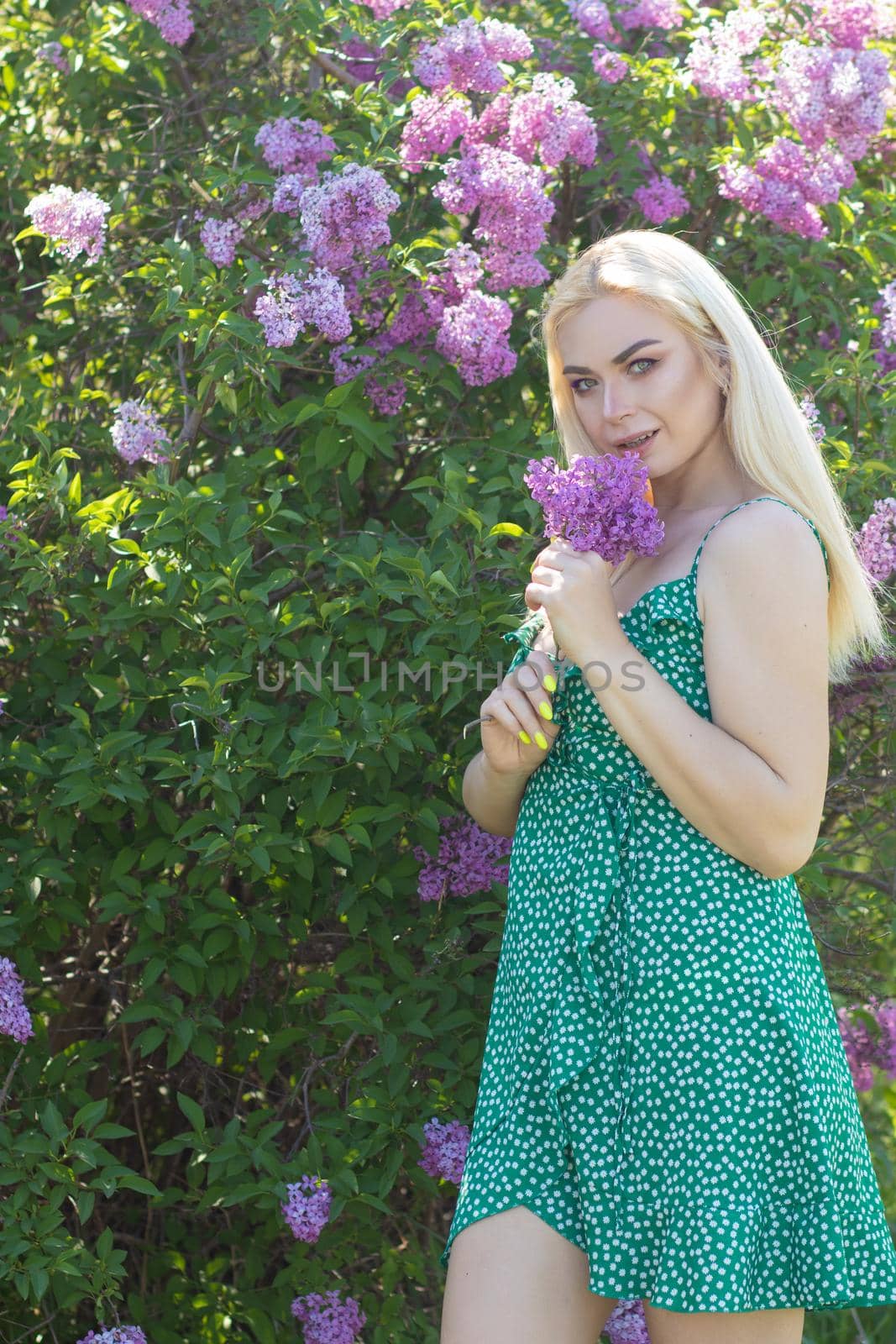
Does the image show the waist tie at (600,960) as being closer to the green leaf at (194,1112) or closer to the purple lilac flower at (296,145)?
the green leaf at (194,1112)

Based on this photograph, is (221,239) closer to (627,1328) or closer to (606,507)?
(606,507)

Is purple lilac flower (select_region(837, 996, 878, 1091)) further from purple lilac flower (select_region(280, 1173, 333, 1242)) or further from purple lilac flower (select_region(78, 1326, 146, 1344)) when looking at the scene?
purple lilac flower (select_region(78, 1326, 146, 1344))

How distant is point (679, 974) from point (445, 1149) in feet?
2.91

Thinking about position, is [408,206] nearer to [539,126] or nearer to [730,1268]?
[539,126]

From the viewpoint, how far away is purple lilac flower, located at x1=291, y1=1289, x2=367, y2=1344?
263cm

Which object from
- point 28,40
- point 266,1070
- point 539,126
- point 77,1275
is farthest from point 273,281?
point 77,1275

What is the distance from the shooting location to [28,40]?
3.44 metres

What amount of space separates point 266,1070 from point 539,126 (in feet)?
6.28

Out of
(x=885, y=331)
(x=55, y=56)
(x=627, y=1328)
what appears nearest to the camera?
(x=627, y=1328)

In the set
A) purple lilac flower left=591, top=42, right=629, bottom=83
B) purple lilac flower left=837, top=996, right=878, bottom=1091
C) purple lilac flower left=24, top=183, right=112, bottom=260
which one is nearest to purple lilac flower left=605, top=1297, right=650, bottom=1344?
purple lilac flower left=837, top=996, right=878, bottom=1091

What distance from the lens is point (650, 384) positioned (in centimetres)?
202

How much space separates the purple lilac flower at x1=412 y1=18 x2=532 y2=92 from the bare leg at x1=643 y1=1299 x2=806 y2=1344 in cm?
230

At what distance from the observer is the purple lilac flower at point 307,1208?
2.47 meters

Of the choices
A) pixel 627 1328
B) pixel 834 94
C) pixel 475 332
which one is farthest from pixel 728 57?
pixel 627 1328
